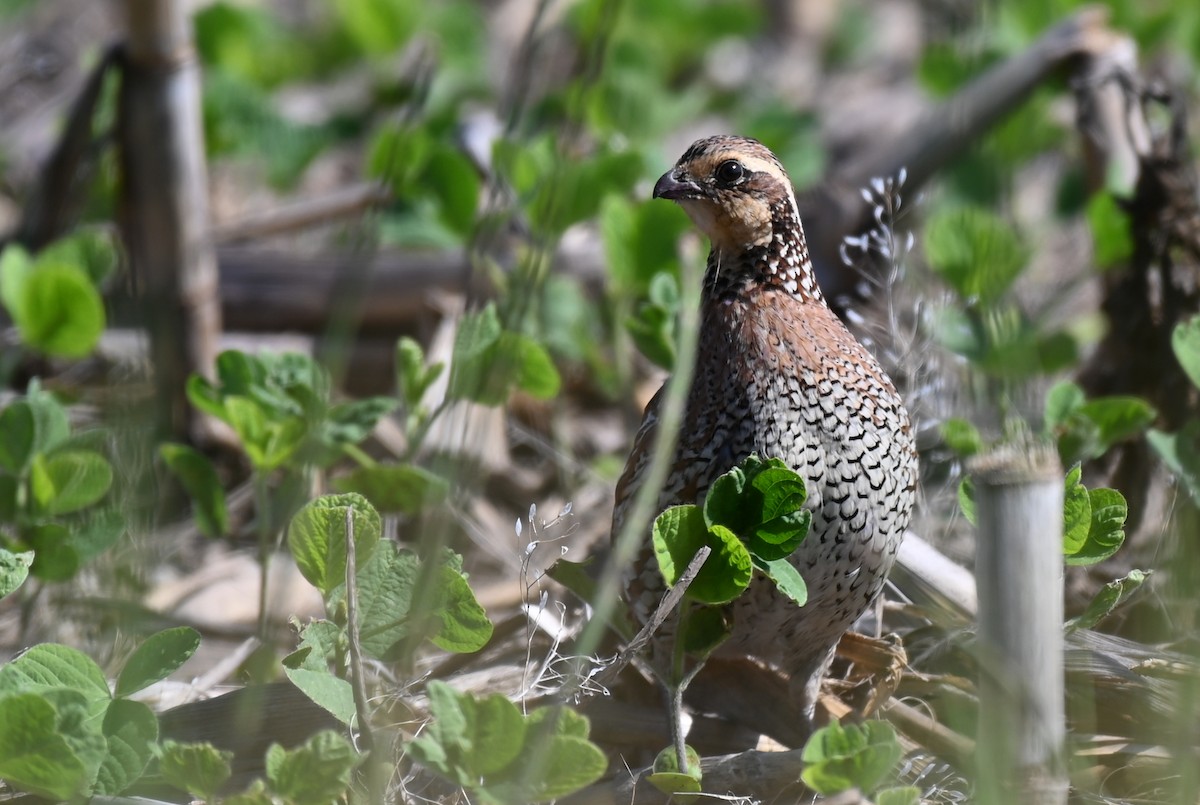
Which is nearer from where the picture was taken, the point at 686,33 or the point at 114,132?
the point at 114,132

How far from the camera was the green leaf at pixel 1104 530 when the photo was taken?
9.39 ft

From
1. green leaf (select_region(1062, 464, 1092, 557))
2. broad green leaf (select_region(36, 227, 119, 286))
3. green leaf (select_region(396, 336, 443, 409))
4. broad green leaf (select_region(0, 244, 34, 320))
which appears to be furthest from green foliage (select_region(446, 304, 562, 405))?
broad green leaf (select_region(36, 227, 119, 286))

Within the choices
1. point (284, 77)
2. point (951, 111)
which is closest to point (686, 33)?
point (284, 77)

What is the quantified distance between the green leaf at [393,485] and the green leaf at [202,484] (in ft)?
1.21

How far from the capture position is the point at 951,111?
17.0 feet

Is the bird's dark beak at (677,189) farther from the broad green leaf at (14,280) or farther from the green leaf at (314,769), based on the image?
the broad green leaf at (14,280)

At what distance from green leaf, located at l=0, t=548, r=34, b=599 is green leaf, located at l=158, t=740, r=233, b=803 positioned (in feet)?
1.66

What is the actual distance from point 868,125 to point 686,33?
115 cm

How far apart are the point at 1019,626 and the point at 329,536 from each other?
1.31 metres

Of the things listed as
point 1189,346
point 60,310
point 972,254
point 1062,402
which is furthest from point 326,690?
point 972,254

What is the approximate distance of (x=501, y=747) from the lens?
240 cm

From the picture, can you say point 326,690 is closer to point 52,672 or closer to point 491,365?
point 52,672

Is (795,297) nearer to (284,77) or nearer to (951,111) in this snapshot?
(951,111)

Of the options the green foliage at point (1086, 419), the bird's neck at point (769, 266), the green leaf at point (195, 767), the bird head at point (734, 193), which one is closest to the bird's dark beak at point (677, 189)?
the bird head at point (734, 193)
